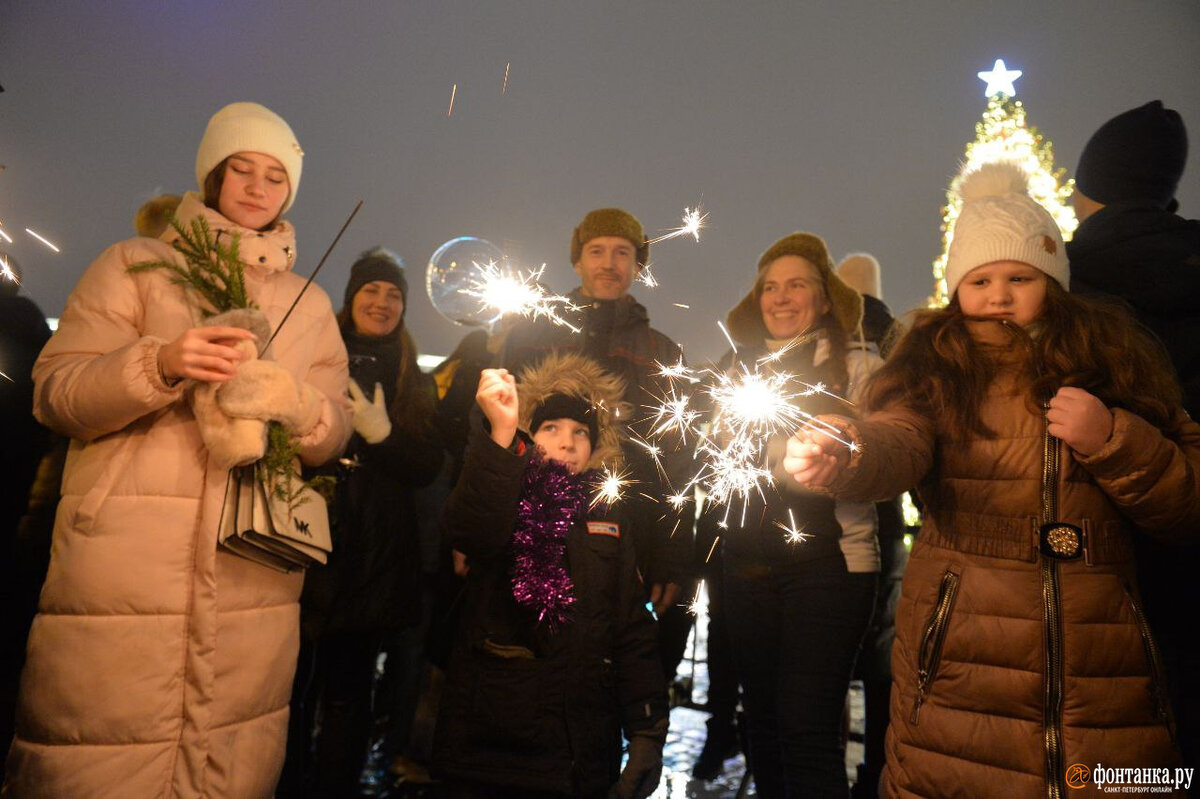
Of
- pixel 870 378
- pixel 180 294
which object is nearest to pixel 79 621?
pixel 180 294

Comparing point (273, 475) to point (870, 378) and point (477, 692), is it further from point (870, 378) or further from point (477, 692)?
point (870, 378)

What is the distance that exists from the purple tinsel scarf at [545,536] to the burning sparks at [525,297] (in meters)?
0.74

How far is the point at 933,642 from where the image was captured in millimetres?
2164

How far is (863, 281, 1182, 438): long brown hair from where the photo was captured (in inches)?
90.2

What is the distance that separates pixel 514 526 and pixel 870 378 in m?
1.49

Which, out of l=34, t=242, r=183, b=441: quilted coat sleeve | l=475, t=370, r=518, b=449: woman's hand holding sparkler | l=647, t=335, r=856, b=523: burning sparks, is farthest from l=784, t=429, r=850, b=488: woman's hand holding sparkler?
l=34, t=242, r=183, b=441: quilted coat sleeve

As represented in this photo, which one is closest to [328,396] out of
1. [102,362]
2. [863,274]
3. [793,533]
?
[102,362]

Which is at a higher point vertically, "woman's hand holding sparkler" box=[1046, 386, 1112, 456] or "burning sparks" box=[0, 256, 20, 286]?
"burning sparks" box=[0, 256, 20, 286]

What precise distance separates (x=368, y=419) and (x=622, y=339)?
55.5 inches

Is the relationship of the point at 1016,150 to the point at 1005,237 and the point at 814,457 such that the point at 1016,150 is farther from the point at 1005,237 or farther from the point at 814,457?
the point at 814,457

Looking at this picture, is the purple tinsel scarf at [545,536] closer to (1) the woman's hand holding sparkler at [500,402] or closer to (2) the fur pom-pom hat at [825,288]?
(1) the woman's hand holding sparkler at [500,402]

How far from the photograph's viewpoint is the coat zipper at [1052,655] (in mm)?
1976

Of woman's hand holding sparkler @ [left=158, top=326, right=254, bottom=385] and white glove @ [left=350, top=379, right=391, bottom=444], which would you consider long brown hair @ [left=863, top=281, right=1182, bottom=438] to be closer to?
woman's hand holding sparkler @ [left=158, top=326, right=254, bottom=385]

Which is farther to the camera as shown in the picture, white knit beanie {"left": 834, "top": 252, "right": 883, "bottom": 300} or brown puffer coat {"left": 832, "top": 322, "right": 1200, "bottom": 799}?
white knit beanie {"left": 834, "top": 252, "right": 883, "bottom": 300}
